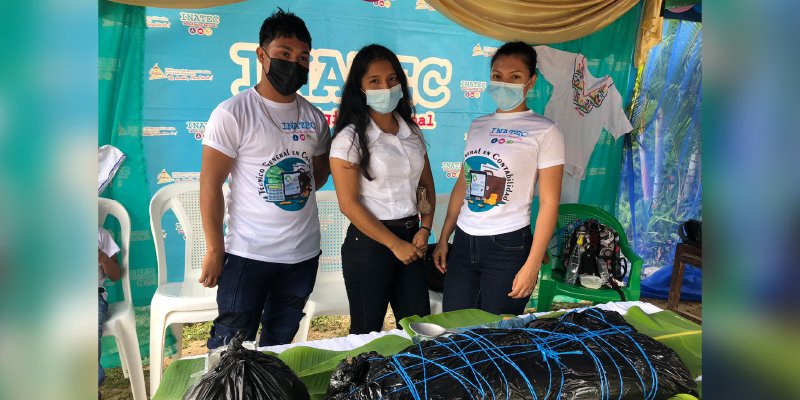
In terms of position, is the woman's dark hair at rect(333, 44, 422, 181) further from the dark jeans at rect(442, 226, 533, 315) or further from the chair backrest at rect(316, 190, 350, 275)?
the chair backrest at rect(316, 190, 350, 275)

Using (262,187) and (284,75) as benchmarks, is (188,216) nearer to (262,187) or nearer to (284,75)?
(262,187)

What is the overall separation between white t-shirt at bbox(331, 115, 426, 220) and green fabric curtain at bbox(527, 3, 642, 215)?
2.10 meters

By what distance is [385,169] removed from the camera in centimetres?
202

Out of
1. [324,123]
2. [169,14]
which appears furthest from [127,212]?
[324,123]

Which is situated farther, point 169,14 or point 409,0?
point 409,0

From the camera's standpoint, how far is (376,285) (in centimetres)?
204

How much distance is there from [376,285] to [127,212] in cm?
165

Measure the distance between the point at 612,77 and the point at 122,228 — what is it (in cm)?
348

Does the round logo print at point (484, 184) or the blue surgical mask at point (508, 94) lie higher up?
the blue surgical mask at point (508, 94)

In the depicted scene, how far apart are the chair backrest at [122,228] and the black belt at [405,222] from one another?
148 centimetres

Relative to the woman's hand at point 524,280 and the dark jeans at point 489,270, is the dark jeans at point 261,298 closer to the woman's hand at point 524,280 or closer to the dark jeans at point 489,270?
the dark jeans at point 489,270

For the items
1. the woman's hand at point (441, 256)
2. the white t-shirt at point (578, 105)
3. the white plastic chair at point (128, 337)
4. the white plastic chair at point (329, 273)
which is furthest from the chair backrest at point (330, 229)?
the white t-shirt at point (578, 105)

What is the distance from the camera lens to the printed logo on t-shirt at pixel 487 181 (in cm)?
205
